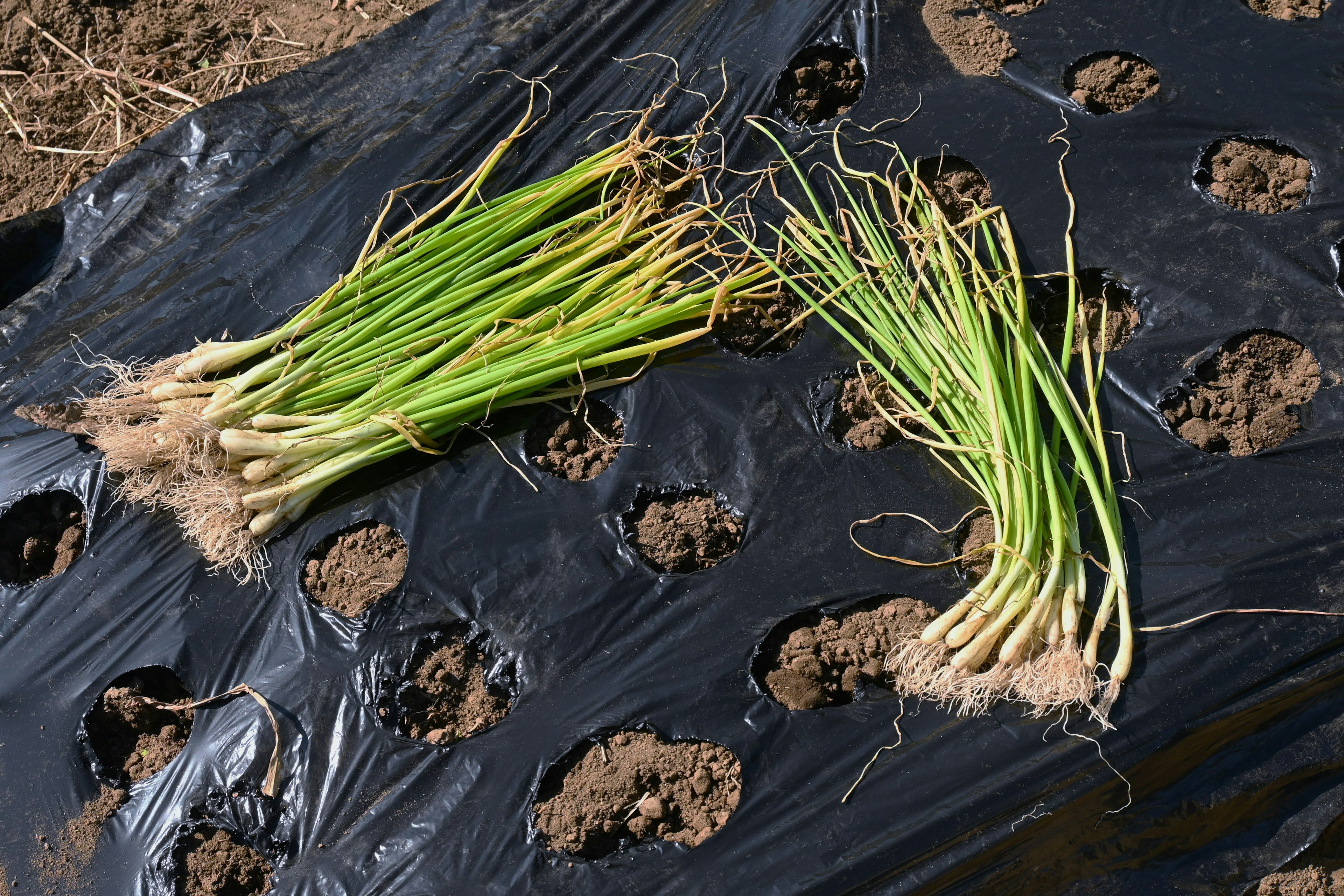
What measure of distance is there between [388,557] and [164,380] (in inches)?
26.7

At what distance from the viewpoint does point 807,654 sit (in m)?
1.76

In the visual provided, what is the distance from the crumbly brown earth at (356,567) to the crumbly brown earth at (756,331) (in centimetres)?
90

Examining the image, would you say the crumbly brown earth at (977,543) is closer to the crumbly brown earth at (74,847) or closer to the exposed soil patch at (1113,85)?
the exposed soil patch at (1113,85)

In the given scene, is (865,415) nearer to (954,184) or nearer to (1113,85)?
(954,184)

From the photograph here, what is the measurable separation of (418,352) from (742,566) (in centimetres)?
92

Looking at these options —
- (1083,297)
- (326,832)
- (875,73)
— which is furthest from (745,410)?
(326,832)

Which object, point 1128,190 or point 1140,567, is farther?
point 1128,190

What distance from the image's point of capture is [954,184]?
221 cm

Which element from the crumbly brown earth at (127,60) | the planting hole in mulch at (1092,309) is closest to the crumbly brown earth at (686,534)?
the planting hole in mulch at (1092,309)

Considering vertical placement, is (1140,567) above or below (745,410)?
below

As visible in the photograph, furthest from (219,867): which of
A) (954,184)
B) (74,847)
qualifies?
(954,184)

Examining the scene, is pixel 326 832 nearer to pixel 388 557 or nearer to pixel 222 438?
pixel 388 557

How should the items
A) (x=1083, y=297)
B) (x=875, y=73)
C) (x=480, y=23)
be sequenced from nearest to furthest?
(x=1083, y=297) → (x=875, y=73) → (x=480, y=23)

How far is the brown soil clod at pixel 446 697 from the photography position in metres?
1.78
